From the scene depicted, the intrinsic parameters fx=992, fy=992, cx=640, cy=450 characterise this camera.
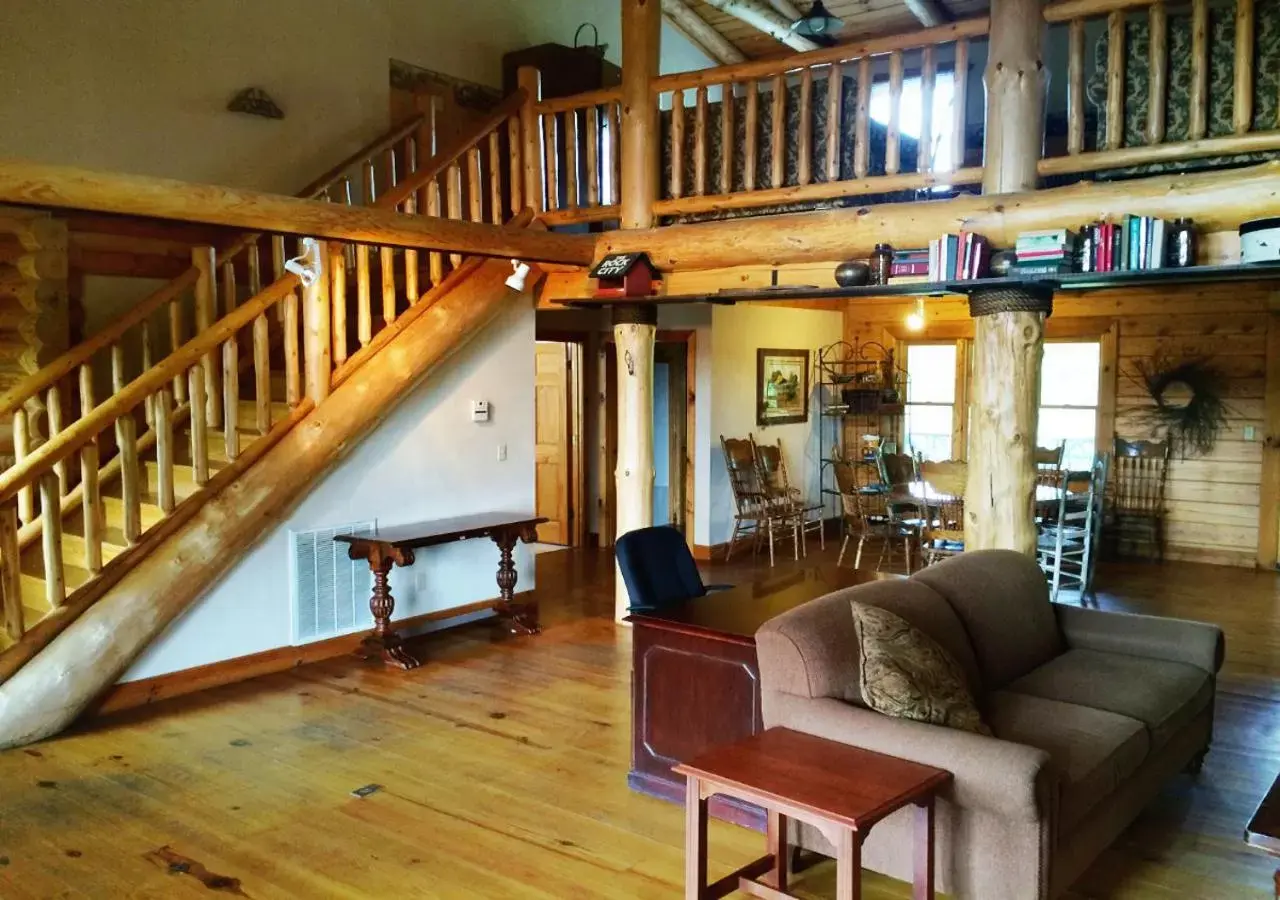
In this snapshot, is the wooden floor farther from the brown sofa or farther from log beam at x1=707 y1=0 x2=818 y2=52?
log beam at x1=707 y1=0 x2=818 y2=52

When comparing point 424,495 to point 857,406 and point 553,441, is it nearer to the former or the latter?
point 553,441

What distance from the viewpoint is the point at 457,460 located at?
6414 mm

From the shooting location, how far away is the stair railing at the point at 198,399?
4.42m

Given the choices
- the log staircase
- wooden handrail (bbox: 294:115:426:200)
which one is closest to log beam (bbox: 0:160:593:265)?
the log staircase

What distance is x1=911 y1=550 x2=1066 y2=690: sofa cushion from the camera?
3730mm

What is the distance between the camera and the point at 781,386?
372 inches

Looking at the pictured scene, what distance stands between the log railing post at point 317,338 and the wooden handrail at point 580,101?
2049mm

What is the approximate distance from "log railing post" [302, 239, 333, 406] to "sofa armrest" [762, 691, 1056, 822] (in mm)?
3471

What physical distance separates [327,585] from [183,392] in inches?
58.1

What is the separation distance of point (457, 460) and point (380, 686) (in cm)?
168

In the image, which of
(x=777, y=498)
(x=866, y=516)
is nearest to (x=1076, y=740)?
(x=866, y=516)

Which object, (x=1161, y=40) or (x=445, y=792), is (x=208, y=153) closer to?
(x=445, y=792)

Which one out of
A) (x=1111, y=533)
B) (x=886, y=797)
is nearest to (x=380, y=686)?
(x=886, y=797)

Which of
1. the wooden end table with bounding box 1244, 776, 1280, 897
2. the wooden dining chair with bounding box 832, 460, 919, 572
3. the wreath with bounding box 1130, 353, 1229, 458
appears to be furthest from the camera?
the wreath with bounding box 1130, 353, 1229, 458
